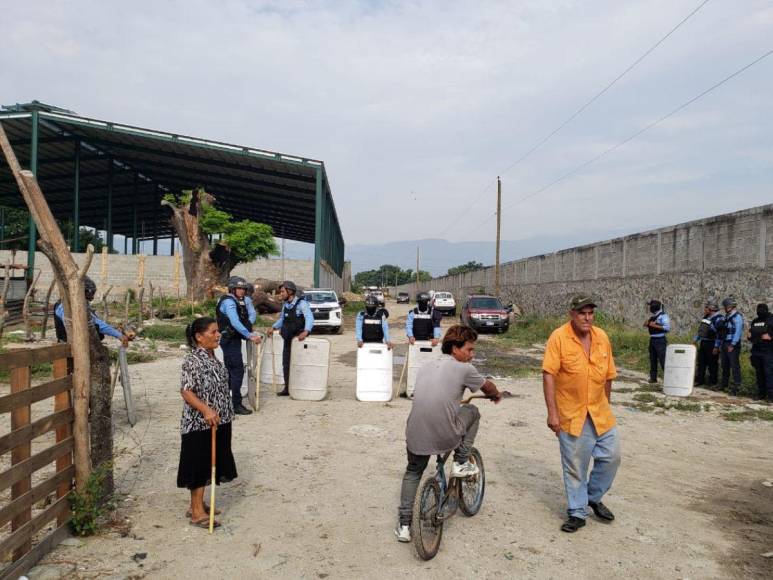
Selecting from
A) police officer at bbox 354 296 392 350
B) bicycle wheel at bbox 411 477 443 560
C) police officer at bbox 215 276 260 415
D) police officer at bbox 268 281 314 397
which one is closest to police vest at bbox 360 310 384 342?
police officer at bbox 354 296 392 350

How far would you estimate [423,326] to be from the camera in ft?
31.8

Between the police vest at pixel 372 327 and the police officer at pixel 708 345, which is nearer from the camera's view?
the police vest at pixel 372 327

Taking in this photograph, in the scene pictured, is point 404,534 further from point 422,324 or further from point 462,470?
point 422,324

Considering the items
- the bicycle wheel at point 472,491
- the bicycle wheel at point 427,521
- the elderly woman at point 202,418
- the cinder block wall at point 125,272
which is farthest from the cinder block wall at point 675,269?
the cinder block wall at point 125,272

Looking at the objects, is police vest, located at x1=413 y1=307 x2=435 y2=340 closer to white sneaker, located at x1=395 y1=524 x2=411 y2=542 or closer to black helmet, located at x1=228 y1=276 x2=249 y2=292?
black helmet, located at x1=228 y1=276 x2=249 y2=292

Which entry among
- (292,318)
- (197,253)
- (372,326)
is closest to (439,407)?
(292,318)

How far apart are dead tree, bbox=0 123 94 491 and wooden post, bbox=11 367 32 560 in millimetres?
441

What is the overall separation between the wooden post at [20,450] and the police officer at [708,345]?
10.4 metres

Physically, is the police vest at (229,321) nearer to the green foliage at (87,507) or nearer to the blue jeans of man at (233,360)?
the blue jeans of man at (233,360)

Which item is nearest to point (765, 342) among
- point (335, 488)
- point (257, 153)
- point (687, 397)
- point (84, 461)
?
point (687, 397)

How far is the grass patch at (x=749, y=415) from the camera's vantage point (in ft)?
28.3

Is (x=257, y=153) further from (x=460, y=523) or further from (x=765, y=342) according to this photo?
(x=460, y=523)

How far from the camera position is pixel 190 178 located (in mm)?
37250

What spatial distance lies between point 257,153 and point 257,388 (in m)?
21.9
